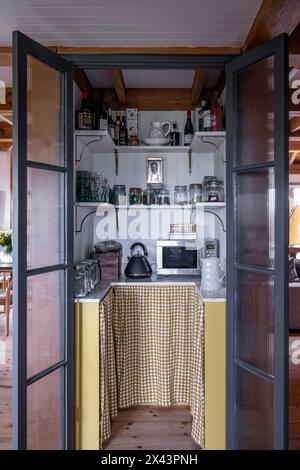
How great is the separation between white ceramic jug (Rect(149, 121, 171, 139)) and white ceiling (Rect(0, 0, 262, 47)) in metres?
1.04

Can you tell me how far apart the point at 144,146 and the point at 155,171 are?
0.29 meters

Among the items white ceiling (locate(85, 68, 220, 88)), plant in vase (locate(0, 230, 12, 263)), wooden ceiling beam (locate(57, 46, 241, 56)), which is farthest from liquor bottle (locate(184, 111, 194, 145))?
plant in vase (locate(0, 230, 12, 263))

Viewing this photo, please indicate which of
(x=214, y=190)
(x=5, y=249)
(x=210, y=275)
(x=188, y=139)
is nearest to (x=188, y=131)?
(x=188, y=139)

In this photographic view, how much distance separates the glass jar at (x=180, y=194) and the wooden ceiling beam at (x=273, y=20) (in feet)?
4.55

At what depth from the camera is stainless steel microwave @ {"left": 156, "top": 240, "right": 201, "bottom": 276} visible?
111 inches

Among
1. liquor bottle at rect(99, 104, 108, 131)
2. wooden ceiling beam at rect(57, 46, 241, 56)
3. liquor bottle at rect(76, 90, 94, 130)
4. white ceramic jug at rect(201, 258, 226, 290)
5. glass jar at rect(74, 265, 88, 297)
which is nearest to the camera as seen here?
wooden ceiling beam at rect(57, 46, 241, 56)

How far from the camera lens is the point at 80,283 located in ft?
6.84

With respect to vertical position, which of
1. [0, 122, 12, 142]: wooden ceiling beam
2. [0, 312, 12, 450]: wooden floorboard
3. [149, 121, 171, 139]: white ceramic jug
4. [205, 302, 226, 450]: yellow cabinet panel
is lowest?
[0, 312, 12, 450]: wooden floorboard

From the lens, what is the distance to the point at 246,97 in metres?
1.78

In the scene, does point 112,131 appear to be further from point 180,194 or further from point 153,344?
point 153,344

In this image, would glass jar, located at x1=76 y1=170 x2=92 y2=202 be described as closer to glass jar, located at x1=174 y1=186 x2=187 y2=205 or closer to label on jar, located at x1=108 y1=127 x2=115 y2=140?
label on jar, located at x1=108 y1=127 x2=115 y2=140

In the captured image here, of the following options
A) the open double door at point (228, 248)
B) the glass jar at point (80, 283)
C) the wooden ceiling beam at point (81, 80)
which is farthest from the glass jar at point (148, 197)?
the open double door at point (228, 248)

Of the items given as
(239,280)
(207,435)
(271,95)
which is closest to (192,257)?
(239,280)

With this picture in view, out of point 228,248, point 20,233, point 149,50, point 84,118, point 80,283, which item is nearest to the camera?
point 20,233
